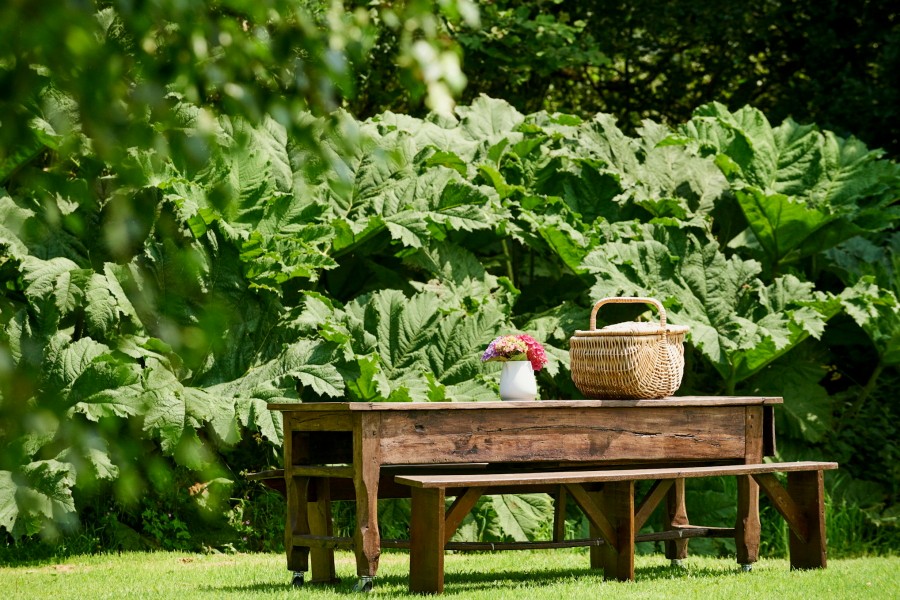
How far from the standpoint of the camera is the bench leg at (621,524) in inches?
221

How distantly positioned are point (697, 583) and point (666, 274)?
3080mm

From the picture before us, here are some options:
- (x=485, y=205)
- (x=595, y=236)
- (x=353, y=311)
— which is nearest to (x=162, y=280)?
(x=353, y=311)

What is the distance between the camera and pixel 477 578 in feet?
20.0

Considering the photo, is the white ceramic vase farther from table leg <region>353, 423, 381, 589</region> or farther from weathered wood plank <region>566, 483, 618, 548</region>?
table leg <region>353, 423, 381, 589</region>

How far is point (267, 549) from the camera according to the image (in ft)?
26.2

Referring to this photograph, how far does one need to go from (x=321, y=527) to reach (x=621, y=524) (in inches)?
56.2

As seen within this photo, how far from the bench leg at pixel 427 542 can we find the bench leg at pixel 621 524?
0.94 metres

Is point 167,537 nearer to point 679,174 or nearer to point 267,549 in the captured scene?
point 267,549

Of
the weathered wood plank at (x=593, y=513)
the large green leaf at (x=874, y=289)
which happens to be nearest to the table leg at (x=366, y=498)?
the weathered wood plank at (x=593, y=513)

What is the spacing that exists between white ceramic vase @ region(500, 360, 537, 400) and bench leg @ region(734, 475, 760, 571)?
1210 millimetres

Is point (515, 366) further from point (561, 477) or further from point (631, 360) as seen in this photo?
point (561, 477)

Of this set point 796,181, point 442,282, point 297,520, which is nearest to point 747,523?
point 297,520

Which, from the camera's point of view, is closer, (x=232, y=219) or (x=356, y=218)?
(x=232, y=219)

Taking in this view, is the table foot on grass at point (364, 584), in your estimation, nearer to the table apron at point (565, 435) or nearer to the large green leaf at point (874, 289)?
the table apron at point (565, 435)
